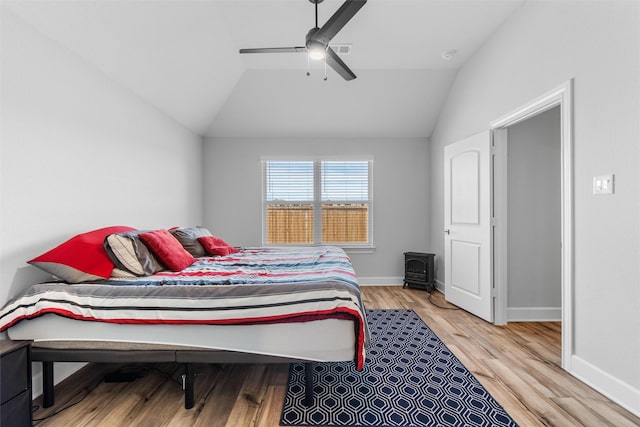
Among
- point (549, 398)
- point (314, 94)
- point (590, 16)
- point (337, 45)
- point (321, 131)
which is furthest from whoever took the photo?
point (321, 131)

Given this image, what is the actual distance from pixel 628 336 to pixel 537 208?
1.76 m

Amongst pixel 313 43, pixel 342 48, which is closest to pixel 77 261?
pixel 313 43

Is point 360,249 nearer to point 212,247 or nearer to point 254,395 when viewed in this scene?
point 212,247

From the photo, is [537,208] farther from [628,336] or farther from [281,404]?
[281,404]

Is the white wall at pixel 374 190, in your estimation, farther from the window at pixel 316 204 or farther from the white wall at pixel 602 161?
the white wall at pixel 602 161

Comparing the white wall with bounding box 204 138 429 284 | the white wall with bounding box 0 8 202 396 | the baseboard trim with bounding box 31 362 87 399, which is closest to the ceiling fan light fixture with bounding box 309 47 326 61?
the white wall with bounding box 0 8 202 396

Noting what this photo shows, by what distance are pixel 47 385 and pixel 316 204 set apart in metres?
3.63

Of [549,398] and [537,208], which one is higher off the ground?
[537,208]

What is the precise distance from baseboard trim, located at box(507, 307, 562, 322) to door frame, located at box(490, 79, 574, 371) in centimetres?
18

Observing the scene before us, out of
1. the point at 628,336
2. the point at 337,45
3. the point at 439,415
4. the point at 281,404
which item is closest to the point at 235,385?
the point at 281,404

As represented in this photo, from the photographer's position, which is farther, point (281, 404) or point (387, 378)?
point (387, 378)

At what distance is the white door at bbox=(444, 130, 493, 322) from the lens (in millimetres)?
3129

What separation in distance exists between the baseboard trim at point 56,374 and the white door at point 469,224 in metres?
3.64

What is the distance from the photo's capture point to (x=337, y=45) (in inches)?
127
